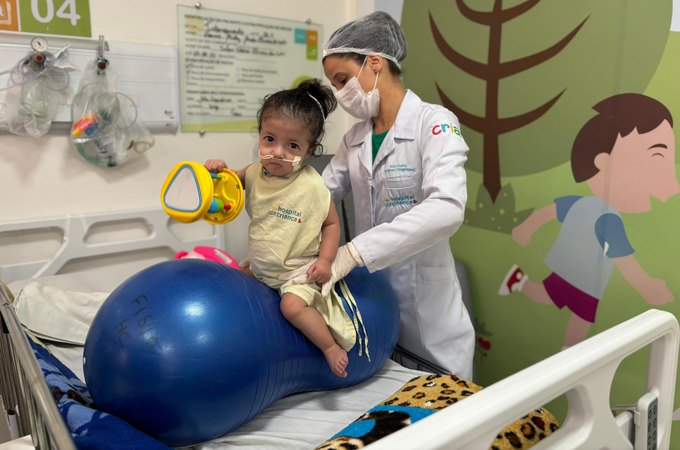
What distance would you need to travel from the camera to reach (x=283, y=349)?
4.37ft

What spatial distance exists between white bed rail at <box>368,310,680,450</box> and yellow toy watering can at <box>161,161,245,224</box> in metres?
0.84

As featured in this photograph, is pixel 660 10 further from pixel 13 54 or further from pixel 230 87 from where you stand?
pixel 13 54

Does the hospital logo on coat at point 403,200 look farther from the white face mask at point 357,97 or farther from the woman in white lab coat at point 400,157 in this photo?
the white face mask at point 357,97

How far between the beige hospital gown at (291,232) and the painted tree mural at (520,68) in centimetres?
125

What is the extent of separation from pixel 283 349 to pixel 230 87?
1822 millimetres

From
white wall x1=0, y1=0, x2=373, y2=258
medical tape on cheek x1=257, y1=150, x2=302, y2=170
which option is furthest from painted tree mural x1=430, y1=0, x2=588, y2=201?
medical tape on cheek x1=257, y1=150, x2=302, y2=170

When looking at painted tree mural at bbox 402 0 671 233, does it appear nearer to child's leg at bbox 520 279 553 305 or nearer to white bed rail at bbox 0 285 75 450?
child's leg at bbox 520 279 553 305

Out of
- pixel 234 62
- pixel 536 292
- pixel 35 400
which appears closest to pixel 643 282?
pixel 536 292

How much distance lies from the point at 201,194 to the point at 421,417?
0.79 meters

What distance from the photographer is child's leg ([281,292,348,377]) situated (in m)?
1.37

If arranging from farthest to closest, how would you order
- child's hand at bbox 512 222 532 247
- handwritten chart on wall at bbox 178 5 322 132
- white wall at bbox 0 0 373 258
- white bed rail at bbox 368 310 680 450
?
handwritten chart on wall at bbox 178 5 322 132 < child's hand at bbox 512 222 532 247 < white wall at bbox 0 0 373 258 < white bed rail at bbox 368 310 680 450

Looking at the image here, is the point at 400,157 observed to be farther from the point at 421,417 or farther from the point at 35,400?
the point at 35,400

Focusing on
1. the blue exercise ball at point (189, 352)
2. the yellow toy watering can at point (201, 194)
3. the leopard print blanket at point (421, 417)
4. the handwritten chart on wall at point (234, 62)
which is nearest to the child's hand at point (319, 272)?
the blue exercise ball at point (189, 352)

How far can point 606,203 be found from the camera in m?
2.09
